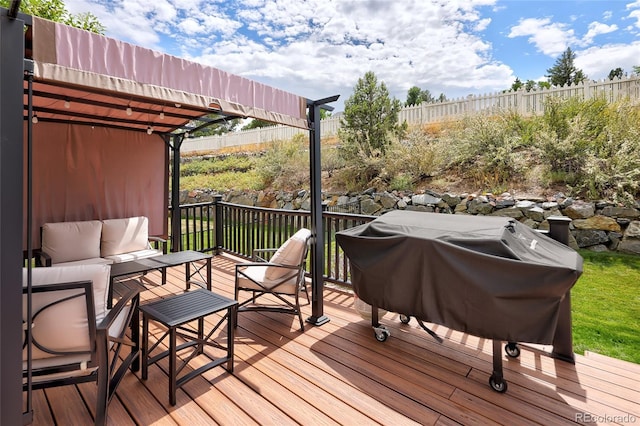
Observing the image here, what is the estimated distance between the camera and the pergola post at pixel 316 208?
320 centimetres

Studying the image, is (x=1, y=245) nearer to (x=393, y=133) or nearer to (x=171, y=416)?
(x=171, y=416)

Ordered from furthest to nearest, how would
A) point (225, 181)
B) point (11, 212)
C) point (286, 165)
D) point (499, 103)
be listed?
point (225, 181), point (286, 165), point (499, 103), point (11, 212)

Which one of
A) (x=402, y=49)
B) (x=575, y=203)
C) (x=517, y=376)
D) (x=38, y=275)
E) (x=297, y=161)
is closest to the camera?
(x=38, y=275)

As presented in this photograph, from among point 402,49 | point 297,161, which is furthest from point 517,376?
point 402,49

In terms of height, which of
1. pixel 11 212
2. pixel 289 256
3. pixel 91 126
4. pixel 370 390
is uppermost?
pixel 91 126

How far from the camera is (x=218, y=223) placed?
598cm

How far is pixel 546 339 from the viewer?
77.4 inches

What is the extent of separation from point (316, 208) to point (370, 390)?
170 cm

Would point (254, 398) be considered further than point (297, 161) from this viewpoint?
No

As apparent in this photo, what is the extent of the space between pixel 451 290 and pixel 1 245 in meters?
2.49

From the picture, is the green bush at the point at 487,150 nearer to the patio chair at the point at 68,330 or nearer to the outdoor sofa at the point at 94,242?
the outdoor sofa at the point at 94,242

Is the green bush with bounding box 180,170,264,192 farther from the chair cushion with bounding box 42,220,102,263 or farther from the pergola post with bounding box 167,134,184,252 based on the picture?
the chair cushion with bounding box 42,220,102,263

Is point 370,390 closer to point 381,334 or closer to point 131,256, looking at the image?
point 381,334

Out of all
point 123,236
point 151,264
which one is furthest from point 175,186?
point 151,264
